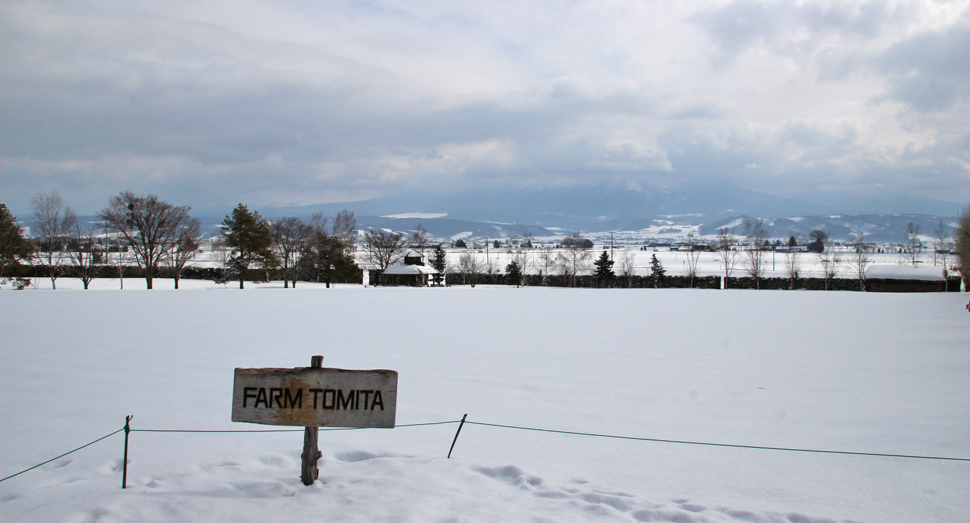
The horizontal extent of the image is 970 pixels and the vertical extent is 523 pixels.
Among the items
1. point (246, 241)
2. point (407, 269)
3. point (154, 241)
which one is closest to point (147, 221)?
point (154, 241)

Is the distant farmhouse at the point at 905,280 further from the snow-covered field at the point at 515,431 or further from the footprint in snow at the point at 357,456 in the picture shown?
the footprint in snow at the point at 357,456

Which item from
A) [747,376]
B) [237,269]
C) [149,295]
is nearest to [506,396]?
[747,376]

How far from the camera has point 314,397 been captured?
454 centimetres

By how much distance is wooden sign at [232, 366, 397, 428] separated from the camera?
14.9 feet

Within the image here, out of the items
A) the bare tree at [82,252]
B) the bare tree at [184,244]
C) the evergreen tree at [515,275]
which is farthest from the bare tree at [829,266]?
the bare tree at [82,252]

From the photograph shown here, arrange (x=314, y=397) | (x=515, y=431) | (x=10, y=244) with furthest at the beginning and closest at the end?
(x=10, y=244)
(x=515, y=431)
(x=314, y=397)

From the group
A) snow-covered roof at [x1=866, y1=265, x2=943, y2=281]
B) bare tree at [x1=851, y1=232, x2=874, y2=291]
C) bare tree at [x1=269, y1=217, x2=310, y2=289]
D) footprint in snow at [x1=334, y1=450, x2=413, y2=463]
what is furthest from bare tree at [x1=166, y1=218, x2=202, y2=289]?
bare tree at [x1=851, y1=232, x2=874, y2=291]

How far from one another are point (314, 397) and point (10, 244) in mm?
52297

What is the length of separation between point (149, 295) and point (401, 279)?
1334 inches

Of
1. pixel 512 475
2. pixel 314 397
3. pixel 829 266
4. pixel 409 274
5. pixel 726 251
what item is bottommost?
pixel 512 475

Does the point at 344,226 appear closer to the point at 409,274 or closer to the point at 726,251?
the point at 409,274

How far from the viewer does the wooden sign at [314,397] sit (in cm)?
454

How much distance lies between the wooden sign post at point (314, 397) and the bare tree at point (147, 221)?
192 feet

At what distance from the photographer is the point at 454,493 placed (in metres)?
4.97
